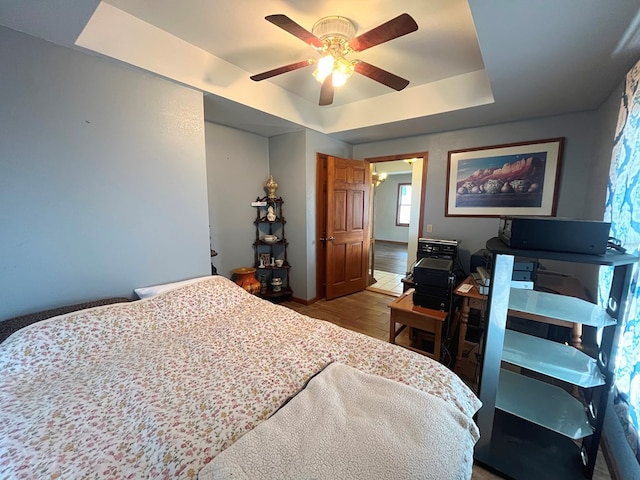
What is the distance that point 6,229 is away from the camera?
1.41 m

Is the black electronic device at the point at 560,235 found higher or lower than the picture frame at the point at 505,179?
lower

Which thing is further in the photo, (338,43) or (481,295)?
(481,295)

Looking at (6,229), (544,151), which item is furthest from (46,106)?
(544,151)

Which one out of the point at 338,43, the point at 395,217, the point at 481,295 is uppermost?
Answer: the point at 338,43

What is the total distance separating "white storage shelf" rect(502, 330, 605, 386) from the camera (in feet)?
4.24

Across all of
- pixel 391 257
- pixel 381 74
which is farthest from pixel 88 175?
pixel 391 257

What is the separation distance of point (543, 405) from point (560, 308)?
61 centimetres

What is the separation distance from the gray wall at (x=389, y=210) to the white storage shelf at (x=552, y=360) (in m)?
6.87

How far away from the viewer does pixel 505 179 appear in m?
2.82

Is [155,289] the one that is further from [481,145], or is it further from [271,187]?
[481,145]

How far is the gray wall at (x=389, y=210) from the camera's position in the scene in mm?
8344

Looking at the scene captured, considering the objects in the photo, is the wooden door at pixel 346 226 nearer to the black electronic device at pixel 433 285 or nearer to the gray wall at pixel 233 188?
the gray wall at pixel 233 188

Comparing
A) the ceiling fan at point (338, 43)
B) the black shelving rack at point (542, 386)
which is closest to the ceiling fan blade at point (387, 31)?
the ceiling fan at point (338, 43)

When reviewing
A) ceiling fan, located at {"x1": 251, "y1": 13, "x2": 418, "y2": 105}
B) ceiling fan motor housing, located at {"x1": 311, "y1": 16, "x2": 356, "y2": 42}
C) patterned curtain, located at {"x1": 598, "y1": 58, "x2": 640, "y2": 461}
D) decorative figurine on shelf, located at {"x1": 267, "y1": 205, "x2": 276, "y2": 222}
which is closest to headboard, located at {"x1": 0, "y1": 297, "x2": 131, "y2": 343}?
ceiling fan, located at {"x1": 251, "y1": 13, "x2": 418, "y2": 105}
